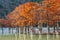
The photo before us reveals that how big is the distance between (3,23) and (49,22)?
18.2 m

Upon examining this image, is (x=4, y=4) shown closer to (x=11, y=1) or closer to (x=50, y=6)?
(x=11, y=1)

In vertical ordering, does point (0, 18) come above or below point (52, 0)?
below

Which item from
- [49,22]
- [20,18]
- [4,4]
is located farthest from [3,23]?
[49,22]

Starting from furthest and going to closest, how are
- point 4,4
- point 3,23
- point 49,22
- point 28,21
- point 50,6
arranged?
point 4,4 → point 3,23 → point 28,21 → point 49,22 → point 50,6

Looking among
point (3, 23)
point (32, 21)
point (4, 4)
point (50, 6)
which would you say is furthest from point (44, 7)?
point (4, 4)

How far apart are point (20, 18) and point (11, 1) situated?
2240cm

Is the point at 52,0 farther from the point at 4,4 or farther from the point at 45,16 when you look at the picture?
the point at 4,4

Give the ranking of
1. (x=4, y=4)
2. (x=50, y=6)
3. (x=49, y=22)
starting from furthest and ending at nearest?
(x=4, y=4)
(x=49, y=22)
(x=50, y=6)

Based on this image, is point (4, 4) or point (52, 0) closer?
point (52, 0)

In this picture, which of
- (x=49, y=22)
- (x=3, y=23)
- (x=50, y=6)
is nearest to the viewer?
(x=50, y=6)

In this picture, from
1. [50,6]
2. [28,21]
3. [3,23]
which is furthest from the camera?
[3,23]

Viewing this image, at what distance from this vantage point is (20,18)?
35406 mm

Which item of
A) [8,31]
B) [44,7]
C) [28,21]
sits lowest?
[8,31]

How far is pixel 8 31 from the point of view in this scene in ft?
165
